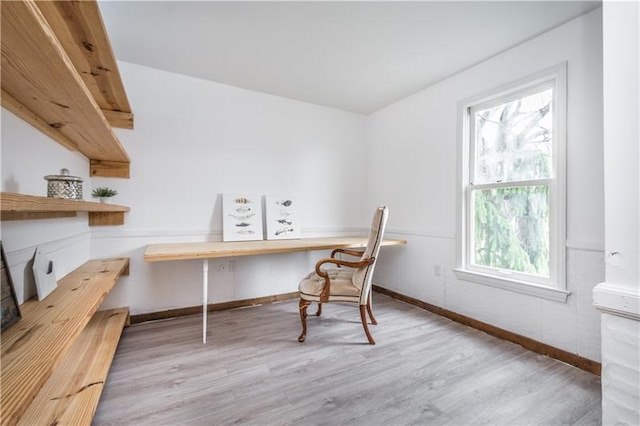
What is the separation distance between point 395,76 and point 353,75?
1.42 ft

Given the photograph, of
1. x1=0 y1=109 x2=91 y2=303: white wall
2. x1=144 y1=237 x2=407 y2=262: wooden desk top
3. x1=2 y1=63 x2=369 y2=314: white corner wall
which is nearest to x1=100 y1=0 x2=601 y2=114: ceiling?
x1=2 y1=63 x2=369 y2=314: white corner wall

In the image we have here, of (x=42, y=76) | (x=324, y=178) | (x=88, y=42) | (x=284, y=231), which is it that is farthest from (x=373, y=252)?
(x=88, y=42)

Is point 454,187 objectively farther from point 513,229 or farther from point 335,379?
point 335,379

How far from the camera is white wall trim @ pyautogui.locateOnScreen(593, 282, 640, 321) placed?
3.25ft

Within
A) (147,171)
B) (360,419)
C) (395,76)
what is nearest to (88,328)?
(147,171)

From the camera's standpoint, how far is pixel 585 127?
189cm

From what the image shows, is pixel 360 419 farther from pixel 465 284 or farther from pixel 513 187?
pixel 513 187

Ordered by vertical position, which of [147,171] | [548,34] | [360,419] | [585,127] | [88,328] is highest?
[548,34]

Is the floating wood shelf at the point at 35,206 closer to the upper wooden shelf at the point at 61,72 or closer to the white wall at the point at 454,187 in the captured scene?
the upper wooden shelf at the point at 61,72

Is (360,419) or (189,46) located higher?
(189,46)

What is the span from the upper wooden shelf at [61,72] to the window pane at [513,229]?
289cm

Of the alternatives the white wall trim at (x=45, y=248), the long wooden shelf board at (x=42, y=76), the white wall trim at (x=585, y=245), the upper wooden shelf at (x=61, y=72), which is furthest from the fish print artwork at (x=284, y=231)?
the white wall trim at (x=585, y=245)

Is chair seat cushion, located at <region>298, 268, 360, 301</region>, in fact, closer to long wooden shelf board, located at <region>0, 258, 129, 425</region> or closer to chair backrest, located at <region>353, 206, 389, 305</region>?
chair backrest, located at <region>353, 206, 389, 305</region>

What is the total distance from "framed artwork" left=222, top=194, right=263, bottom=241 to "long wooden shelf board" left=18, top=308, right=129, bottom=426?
4.10 ft
